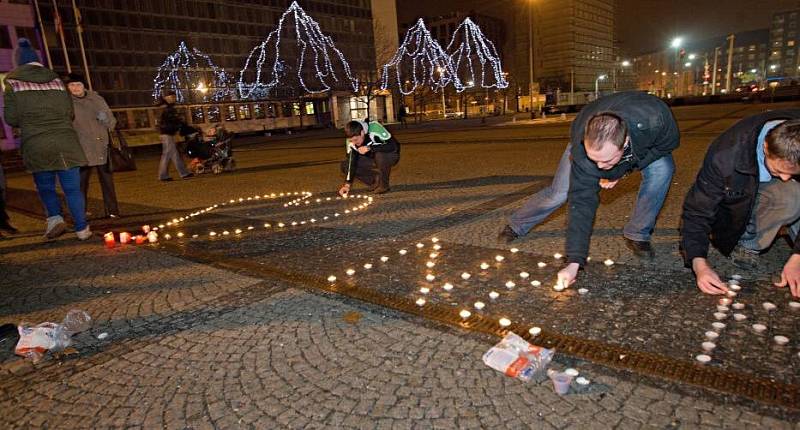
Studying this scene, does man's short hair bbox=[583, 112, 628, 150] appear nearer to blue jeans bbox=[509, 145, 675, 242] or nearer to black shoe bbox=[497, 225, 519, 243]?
blue jeans bbox=[509, 145, 675, 242]

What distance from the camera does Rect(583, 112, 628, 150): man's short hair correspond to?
262cm

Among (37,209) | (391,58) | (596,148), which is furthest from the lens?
(391,58)

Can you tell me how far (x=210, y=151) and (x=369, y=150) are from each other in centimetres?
658

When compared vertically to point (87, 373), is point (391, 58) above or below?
above

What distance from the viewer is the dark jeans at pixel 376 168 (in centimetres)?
752

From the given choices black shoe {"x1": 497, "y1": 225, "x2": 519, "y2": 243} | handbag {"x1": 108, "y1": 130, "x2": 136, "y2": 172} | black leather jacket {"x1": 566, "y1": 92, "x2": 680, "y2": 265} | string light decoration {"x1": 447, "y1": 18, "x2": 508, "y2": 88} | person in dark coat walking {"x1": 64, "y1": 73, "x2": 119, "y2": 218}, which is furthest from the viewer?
string light decoration {"x1": 447, "y1": 18, "x2": 508, "y2": 88}

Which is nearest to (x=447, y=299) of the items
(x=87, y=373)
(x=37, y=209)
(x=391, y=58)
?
(x=87, y=373)

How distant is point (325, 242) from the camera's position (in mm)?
5059

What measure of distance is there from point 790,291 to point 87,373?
4.26 metres

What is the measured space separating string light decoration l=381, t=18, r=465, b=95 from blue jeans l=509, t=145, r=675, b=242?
40.1 meters

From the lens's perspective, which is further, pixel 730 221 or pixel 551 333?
pixel 730 221

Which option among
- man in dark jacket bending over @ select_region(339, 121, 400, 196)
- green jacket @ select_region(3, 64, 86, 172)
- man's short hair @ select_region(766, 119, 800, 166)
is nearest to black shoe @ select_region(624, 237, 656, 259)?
man's short hair @ select_region(766, 119, 800, 166)

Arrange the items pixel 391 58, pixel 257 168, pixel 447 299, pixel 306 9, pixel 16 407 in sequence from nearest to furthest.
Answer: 1. pixel 16 407
2. pixel 447 299
3. pixel 257 168
4. pixel 391 58
5. pixel 306 9

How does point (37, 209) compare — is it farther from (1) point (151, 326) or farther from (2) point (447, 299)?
(2) point (447, 299)
